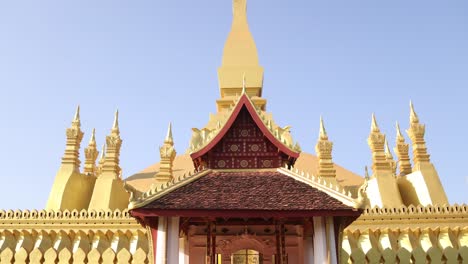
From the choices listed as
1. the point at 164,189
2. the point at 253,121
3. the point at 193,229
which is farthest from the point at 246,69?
the point at 164,189

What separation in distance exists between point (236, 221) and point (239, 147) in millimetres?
2001

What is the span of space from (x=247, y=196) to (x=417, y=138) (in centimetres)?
945

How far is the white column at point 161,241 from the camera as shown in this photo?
10238 mm

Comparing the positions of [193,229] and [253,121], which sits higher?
[253,121]

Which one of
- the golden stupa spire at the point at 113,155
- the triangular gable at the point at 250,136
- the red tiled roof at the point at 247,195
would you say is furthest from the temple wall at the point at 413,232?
the golden stupa spire at the point at 113,155

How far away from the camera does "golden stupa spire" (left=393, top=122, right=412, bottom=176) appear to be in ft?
60.7

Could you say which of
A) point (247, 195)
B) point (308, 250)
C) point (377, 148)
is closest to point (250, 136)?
point (247, 195)

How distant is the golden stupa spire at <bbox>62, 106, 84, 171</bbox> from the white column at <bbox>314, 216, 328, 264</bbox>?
33.6ft

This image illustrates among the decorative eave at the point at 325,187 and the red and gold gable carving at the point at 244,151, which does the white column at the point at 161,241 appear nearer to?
the red and gold gable carving at the point at 244,151

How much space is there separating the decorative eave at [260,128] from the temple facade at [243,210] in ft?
0.10

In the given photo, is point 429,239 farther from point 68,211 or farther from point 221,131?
point 68,211

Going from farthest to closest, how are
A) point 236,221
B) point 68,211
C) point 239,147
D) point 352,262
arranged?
point 68,211 < point 352,262 < point 239,147 < point 236,221

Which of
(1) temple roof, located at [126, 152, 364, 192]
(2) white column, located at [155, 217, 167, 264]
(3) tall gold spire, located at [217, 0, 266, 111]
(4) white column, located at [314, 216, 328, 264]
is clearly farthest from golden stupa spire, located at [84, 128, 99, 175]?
(4) white column, located at [314, 216, 328, 264]

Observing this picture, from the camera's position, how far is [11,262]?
14.2 meters
